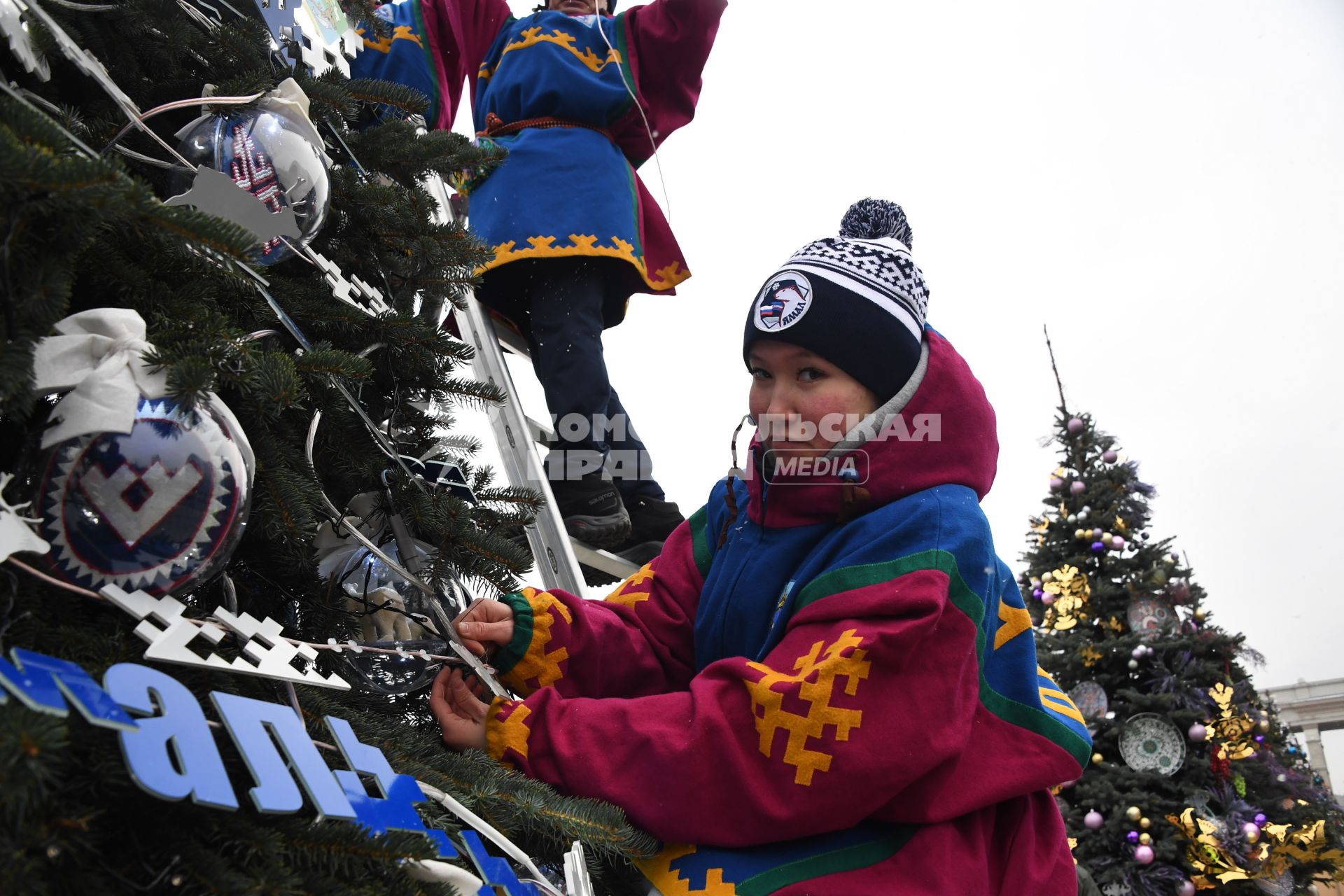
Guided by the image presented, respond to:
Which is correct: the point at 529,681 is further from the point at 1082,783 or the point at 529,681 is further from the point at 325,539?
the point at 1082,783

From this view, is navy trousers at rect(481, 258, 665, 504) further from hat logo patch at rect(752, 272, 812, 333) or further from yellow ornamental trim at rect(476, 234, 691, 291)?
hat logo patch at rect(752, 272, 812, 333)

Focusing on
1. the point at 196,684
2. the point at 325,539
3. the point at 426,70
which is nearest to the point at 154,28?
the point at 325,539

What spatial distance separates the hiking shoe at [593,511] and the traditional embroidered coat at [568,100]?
1.90 feet

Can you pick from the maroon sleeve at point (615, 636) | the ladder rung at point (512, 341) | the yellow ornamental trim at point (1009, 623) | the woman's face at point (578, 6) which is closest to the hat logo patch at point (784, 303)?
the maroon sleeve at point (615, 636)

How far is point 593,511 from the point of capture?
2.38 meters

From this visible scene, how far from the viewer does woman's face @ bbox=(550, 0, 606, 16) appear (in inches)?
112

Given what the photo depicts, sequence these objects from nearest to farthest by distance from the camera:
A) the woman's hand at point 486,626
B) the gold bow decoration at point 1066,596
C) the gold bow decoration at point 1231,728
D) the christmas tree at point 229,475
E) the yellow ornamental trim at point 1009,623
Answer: the christmas tree at point 229,475, the woman's hand at point 486,626, the yellow ornamental trim at point 1009,623, the gold bow decoration at point 1231,728, the gold bow decoration at point 1066,596

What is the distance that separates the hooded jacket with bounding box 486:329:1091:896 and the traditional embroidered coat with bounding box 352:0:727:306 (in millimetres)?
1224

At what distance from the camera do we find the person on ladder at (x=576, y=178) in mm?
2510

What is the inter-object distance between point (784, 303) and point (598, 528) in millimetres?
879

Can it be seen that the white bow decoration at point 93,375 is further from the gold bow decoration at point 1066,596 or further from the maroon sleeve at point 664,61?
the gold bow decoration at point 1066,596

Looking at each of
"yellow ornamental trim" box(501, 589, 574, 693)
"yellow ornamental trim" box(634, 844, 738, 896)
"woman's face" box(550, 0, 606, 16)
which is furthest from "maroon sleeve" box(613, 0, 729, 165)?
"yellow ornamental trim" box(634, 844, 738, 896)

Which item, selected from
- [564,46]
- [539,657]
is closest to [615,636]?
[539,657]

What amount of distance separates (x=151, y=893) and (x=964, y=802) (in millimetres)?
972
